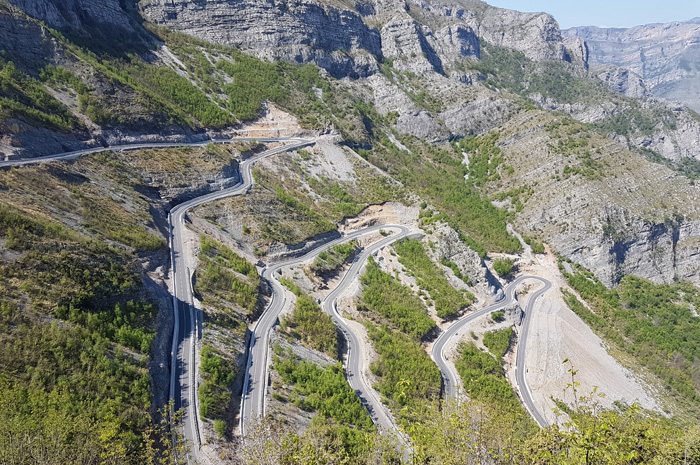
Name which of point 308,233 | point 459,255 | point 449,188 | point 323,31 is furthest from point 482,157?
point 308,233

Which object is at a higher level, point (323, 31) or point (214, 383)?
point (323, 31)

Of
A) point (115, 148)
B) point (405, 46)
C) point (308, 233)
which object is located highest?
point (405, 46)

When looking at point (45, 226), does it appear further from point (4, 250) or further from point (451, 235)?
point (451, 235)

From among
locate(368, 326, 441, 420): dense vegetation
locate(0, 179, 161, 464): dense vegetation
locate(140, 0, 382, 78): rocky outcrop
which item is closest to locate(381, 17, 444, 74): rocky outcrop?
locate(140, 0, 382, 78): rocky outcrop

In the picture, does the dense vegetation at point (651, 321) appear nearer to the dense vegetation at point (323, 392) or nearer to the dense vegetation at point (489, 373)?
the dense vegetation at point (489, 373)

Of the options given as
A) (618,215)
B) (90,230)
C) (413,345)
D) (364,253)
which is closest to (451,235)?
(364,253)

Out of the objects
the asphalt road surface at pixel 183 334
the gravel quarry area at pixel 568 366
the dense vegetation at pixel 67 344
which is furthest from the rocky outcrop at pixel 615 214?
the dense vegetation at pixel 67 344

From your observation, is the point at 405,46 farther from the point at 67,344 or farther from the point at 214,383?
A: the point at 67,344
